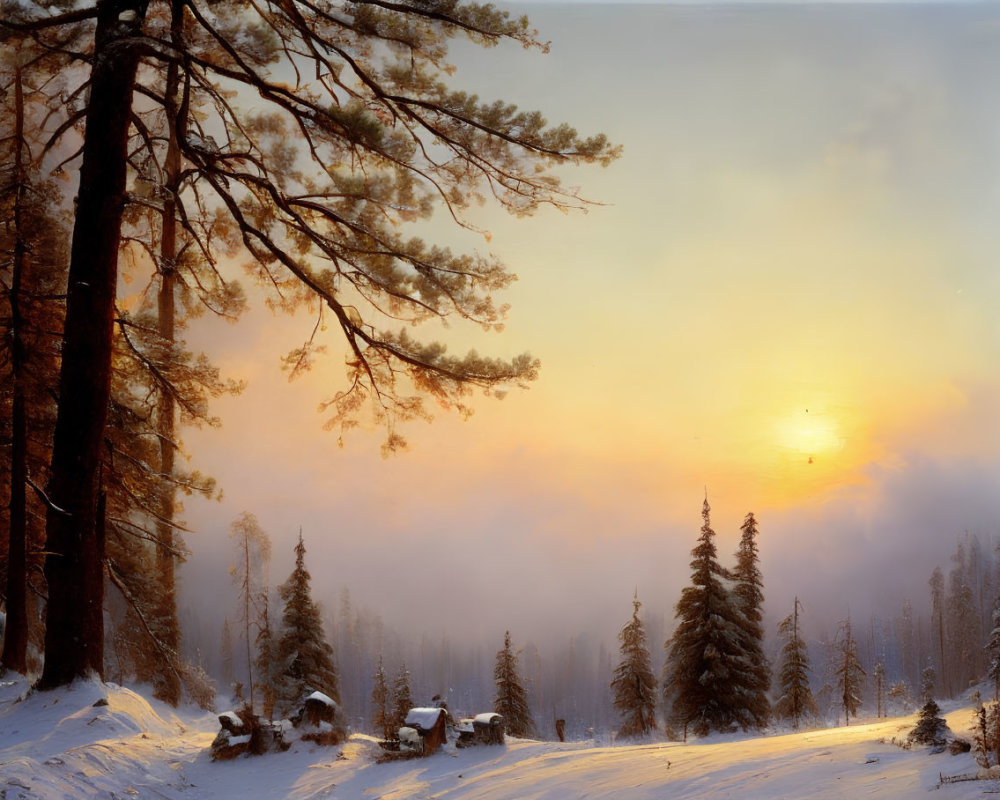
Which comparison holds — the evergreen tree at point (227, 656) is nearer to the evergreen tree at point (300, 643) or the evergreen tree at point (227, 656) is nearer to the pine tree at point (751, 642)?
the evergreen tree at point (300, 643)

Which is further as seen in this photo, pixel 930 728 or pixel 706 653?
pixel 706 653

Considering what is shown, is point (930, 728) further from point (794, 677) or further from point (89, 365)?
point (794, 677)

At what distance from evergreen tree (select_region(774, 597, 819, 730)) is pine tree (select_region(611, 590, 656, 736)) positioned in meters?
6.86

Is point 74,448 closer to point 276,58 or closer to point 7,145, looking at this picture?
point 276,58

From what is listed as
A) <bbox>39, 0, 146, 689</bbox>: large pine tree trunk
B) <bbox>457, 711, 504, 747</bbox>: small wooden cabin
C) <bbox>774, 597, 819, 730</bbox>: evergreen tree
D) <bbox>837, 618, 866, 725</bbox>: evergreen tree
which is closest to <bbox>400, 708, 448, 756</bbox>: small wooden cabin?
<bbox>457, 711, 504, 747</bbox>: small wooden cabin

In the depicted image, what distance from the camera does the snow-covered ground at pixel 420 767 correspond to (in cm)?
540

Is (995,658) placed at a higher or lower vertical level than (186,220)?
lower

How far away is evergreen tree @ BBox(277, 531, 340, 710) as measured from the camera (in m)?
22.9

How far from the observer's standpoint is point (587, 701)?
458 feet

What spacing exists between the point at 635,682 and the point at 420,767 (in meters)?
22.2

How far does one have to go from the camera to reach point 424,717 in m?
9.52

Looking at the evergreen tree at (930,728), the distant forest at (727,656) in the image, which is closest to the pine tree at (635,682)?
the distant forest at (727,656)

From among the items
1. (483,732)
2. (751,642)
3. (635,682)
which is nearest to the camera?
(483,732)

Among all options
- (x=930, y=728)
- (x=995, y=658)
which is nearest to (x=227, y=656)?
(x=995, y=658)
